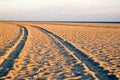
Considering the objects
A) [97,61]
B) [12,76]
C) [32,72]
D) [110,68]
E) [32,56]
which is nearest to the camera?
[12,76]

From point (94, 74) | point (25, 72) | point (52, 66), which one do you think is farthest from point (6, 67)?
point (94, 74)

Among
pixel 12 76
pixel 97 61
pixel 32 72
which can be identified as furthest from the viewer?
pixel 97 61

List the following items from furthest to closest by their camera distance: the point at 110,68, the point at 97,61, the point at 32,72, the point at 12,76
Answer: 1. the point at 97,61
2. the point at 110,68
3. the point at 32,72
4. the point at 12,76

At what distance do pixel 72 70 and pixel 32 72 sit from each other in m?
1.40

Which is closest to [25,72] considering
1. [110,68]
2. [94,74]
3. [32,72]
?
[32,72]

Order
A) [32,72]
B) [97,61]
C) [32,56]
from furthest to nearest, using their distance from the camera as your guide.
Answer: [32,56] → [97,61] → [32,72]

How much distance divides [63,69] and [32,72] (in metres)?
1.15

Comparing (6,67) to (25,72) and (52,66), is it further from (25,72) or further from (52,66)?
(52,66)

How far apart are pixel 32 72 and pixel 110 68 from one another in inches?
111

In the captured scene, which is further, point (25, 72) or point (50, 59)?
point (50, 59)

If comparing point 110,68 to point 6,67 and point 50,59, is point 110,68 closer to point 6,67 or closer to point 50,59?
→ point 50,59

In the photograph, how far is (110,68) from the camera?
353 inches

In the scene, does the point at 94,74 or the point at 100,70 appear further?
the point at 100,70

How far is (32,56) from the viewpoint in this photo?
1159cm
